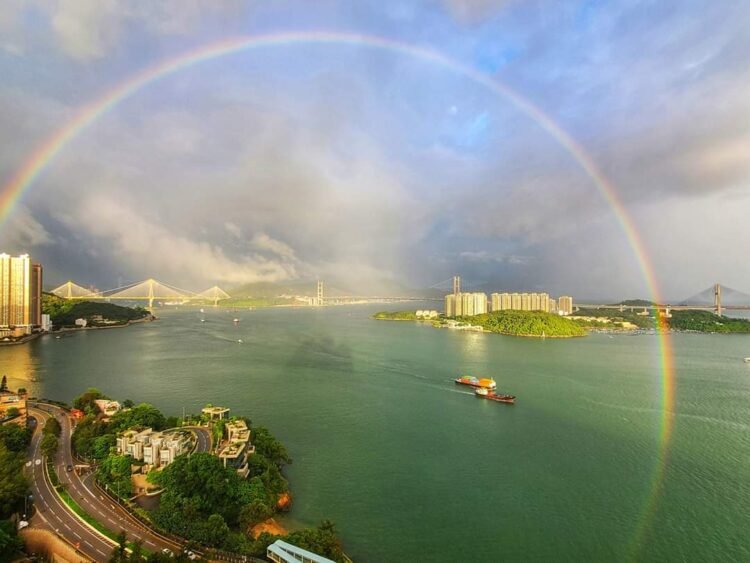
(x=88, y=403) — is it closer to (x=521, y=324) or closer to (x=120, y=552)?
(x=120, y=552)

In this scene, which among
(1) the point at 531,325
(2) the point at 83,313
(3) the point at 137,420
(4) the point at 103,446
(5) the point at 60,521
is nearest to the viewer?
(5) the point at 60,521

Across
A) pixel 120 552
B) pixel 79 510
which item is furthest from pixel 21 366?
pixel 120 552

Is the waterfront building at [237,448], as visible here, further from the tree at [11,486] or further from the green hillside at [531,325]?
the green hillside at [531,325]

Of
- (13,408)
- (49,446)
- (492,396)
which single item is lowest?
(492,396)

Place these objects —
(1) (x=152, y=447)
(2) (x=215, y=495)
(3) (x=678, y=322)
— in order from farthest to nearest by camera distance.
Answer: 1. (3) (x=678, y=322)
2. (1) (x=152, y=447)
3. (2) (x=215, y=495)

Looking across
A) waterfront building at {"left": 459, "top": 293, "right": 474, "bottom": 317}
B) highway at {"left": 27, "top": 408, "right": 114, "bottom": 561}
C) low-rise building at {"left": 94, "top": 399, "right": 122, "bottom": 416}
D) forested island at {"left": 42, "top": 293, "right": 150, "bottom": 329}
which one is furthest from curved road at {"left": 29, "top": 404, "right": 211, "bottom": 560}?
waterfront building at {"left": 459, "top": 293, "right": 474, "bottom": 317}

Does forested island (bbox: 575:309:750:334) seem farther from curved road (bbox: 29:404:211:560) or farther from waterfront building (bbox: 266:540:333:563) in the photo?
curved road (bbox: 29:404:211:560)

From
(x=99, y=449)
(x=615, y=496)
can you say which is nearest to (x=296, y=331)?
(x=99, y=449)
